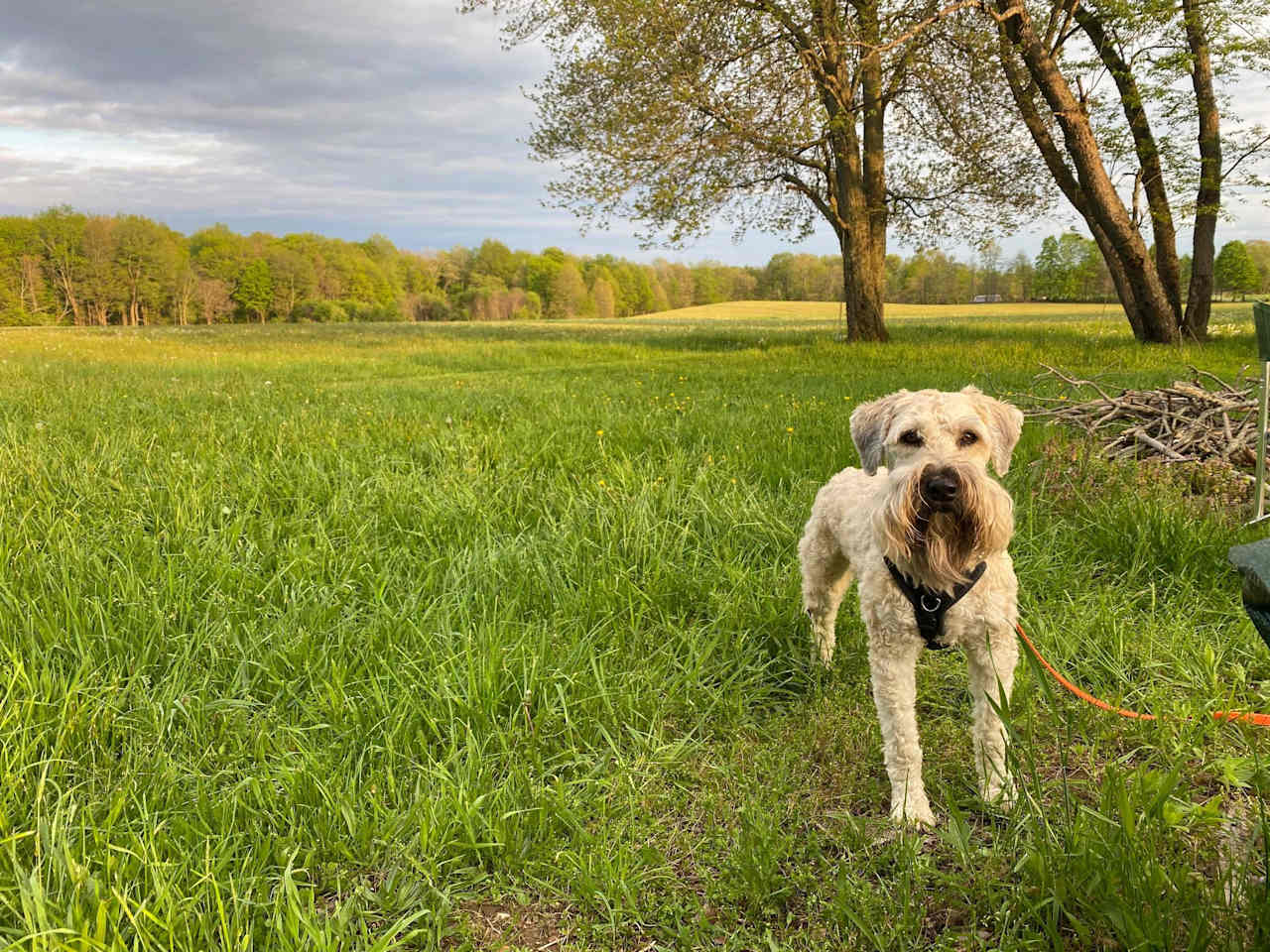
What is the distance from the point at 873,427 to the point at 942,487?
69cm

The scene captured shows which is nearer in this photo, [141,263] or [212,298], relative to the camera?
[141,263]

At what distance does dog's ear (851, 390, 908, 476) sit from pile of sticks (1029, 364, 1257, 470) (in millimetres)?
4028

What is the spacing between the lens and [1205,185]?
53.5 ft

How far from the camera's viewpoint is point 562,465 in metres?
6.09

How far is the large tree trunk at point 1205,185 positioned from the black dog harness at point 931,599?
691 inches

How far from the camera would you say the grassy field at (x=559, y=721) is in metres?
2.07

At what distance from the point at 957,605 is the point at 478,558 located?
8.64 ft

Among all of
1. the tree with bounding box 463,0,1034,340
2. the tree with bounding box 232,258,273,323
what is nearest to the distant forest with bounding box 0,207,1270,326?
the tree with bounding box 232,258,273,323

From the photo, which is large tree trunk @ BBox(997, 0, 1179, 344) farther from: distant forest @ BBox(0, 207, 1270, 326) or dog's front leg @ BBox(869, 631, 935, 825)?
distant forest @ BBox(0, 207, 1270, 326)

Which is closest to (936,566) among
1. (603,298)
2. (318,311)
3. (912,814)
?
(912,814)

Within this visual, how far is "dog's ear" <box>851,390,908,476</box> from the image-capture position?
302 cm

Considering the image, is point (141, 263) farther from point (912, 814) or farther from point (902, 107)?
point (912, 814)

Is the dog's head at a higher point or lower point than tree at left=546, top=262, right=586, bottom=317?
lower

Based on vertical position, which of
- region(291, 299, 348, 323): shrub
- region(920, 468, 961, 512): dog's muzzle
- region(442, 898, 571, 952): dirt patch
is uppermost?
region(291, 299, 348, 323): shrub
